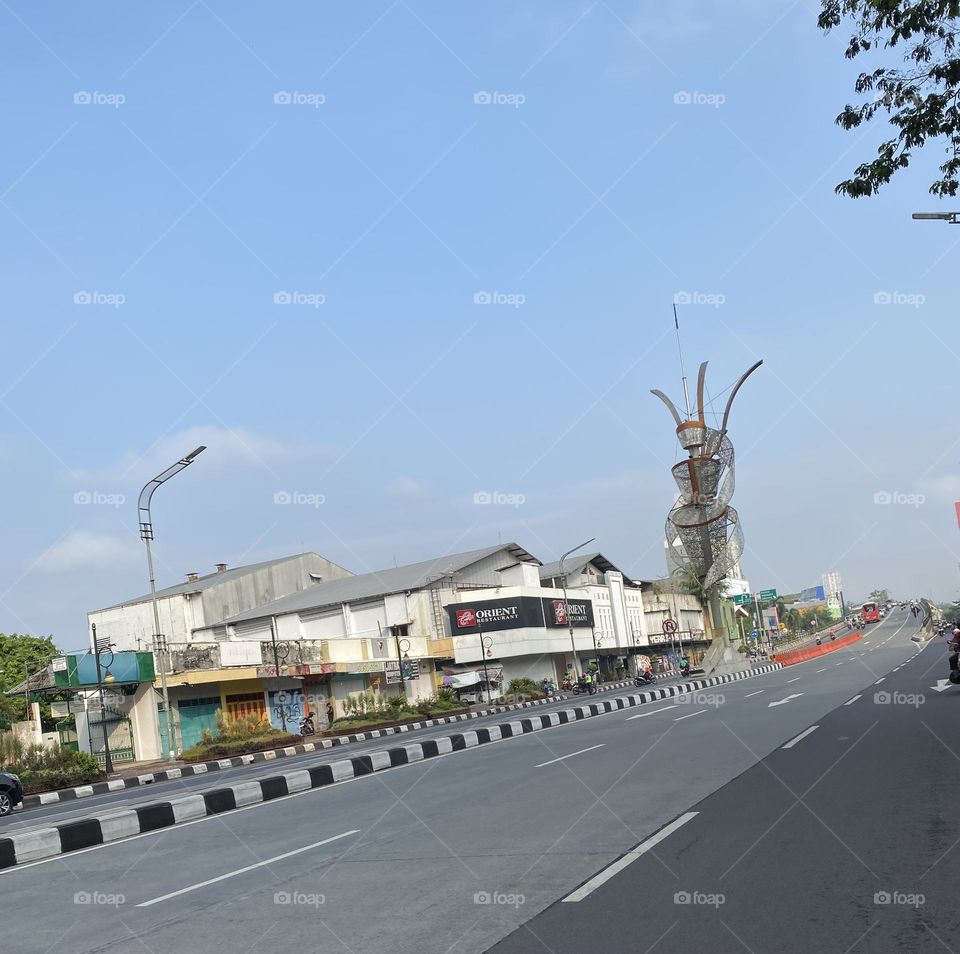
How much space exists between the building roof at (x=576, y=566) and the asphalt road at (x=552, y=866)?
70358 mm

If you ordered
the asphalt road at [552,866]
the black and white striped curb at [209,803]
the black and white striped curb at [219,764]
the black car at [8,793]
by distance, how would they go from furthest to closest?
the black and white striped curb at [219,764]
the black car at [8,793]
the black and white striped curb at [209,803]
the asphalt road at [552,866]

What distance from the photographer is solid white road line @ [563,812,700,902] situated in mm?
6160

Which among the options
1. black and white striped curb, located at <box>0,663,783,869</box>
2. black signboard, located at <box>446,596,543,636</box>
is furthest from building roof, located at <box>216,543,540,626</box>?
black and white striped curb, located at <box>0,663,783,869</box>

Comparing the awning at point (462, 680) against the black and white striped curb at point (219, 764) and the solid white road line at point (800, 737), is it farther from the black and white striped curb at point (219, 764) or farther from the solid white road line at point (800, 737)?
the solid white road line at point (800, 737)

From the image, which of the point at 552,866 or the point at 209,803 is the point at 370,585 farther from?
the point at 552,866

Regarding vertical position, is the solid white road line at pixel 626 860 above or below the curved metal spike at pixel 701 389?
below

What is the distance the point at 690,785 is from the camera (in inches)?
416

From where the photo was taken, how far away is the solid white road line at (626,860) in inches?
243

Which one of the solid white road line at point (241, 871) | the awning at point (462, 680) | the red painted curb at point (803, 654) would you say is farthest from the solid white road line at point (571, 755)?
the red painted curb at point (803, 654)

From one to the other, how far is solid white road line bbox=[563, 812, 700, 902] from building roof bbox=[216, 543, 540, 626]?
54.3m

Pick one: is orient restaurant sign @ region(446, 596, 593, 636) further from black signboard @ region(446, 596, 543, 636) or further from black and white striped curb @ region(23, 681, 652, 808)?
black and white striped curb @ region(23, 681, 652, 808)

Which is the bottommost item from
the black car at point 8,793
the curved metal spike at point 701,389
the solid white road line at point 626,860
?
the black car at point 8,793

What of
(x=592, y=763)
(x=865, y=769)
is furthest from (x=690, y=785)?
(x=592, y=763)

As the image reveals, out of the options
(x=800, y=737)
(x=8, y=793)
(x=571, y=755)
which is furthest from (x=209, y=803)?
(x=800, y=737)
